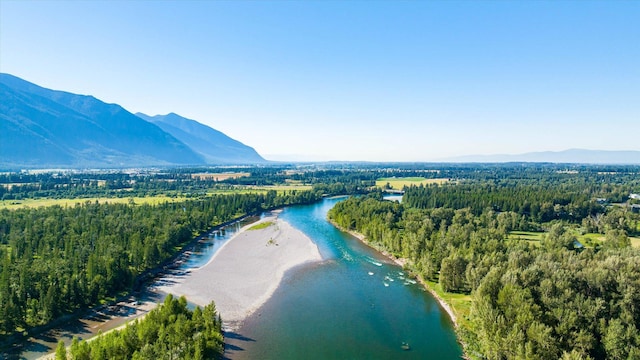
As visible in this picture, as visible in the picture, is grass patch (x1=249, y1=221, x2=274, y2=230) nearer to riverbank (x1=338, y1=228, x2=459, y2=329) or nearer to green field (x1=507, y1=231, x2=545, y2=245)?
riverbank (x1=338, y1=228, x2=459, y2=329)

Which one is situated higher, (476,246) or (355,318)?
(476,246)

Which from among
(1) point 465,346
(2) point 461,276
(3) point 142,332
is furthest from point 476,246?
→ (3) point 142,332

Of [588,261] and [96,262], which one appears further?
[96,262]

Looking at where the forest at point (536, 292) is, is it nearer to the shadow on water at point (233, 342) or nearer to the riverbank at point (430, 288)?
the riverbank at point (430, 288)

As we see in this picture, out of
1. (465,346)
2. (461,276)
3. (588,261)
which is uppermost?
(588,261)

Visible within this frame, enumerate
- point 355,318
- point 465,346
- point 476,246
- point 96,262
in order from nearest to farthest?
point 465,346 < point 355,318 < point 96,262 < point 476,246

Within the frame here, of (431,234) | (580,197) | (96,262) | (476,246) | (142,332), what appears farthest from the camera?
(580,197)

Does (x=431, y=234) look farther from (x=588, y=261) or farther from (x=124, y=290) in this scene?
(x=124, y=290)
